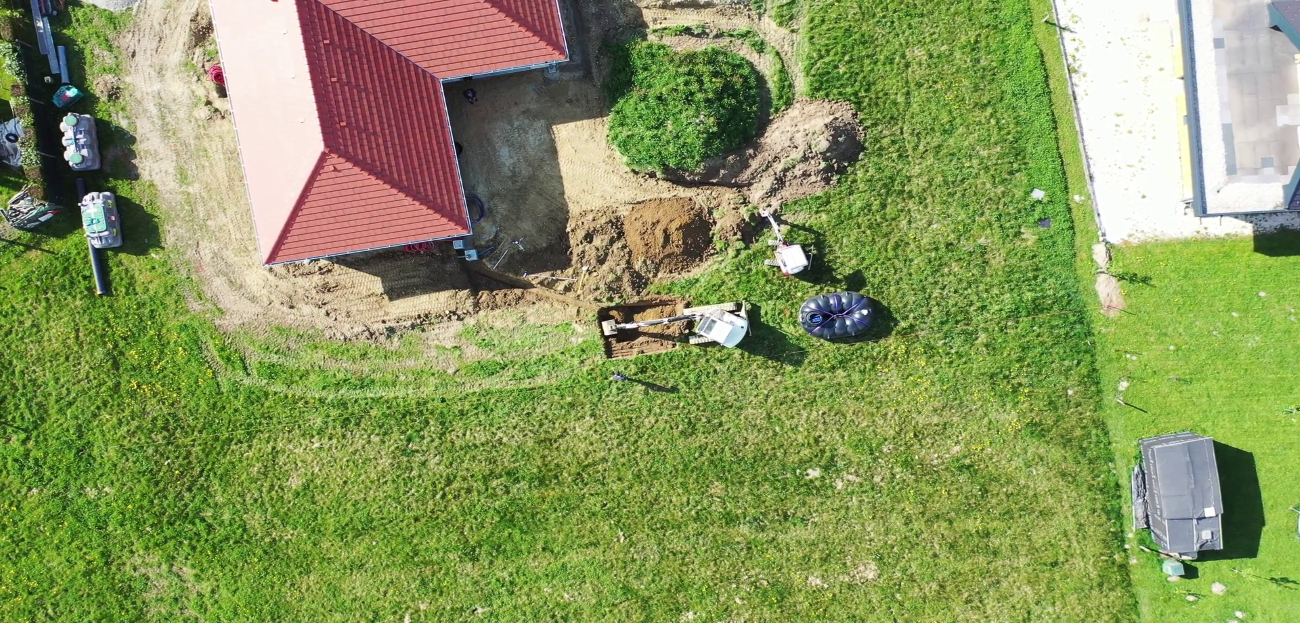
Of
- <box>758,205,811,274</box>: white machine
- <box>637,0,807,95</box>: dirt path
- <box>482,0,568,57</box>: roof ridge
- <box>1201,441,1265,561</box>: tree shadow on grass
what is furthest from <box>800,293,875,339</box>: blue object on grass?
<box>1201,441,1265,561</box>: tree shadow on grass

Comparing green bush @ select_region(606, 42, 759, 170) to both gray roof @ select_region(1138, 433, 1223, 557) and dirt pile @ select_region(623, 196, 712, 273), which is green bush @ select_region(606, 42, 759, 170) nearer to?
dirt pile @ select_region(623, 196, 712, 273)

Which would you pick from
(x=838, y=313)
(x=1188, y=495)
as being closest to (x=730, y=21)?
(x=838, y=313)

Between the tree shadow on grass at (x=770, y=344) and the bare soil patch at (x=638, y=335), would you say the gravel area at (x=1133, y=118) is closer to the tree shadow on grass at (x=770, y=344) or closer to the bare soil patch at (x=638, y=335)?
the tree shadow on grass at (x=770, y=344)

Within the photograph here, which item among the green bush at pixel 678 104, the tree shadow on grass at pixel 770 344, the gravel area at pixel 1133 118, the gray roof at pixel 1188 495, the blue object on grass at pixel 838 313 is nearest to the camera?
the gray roof at pixel 1188 495

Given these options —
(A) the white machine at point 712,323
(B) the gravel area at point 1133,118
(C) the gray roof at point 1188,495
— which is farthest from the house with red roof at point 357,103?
(C) the gray roof at point 1188,495

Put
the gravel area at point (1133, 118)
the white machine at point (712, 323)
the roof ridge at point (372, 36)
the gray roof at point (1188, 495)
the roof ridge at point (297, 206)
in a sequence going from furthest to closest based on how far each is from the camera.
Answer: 1. the gravel area at point (1133, 118)
2. the white machine at point (712, 323)
3. the gray roof at point (1188, 495)
4. the roof ridge at point (372, 36)
5. the roof ridge at point (297, 206)

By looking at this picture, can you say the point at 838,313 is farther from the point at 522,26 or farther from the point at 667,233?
the point at 522,26

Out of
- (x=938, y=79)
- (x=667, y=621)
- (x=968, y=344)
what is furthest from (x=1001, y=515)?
(x=938, y=79)
